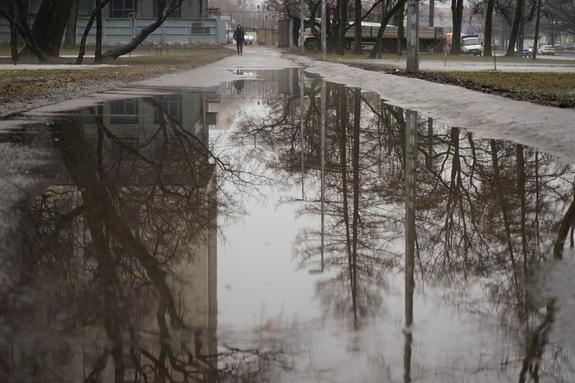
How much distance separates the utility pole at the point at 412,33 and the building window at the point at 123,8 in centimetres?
6723

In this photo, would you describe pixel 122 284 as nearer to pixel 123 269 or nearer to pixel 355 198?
pixel 123 269

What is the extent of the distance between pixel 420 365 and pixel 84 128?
961 centimetres

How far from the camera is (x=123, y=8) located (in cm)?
9306

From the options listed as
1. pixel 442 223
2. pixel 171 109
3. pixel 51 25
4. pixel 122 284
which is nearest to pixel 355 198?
pixel 442 223

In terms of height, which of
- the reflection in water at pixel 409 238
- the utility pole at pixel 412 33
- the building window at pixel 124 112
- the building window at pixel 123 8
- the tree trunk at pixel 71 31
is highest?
the building window at pixel 123 8

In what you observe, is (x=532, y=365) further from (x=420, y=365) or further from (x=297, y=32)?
(x=297, y=32)

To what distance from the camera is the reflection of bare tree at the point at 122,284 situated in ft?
11.9

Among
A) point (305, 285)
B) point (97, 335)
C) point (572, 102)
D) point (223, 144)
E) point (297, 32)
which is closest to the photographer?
point (97, 335)

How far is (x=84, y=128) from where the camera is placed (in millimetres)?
12539

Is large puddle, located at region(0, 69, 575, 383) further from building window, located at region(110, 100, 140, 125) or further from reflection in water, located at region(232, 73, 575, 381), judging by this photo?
building window, located at region(110, 100, 140, 125)

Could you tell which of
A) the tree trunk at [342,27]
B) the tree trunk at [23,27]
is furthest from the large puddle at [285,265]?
the tree trunk at [342,27]

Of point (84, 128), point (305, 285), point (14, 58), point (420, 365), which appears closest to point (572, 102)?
point (84, 128)

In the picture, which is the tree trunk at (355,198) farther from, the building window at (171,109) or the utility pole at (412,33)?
the utility pole at (412,33)

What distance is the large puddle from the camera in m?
3.70
